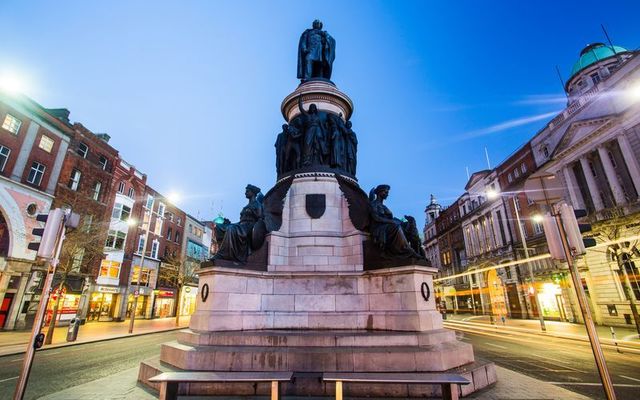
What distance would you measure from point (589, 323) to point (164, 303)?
1831 inches

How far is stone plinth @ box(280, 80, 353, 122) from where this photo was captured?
447 inches

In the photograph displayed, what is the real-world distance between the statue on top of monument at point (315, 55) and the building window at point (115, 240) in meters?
31.1

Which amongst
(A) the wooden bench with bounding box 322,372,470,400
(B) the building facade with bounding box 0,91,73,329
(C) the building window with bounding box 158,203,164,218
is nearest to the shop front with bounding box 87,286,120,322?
(B) the building facade with bounding box 0,91,73,329

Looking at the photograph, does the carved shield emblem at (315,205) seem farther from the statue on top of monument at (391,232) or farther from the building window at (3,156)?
the building window at (3,156)

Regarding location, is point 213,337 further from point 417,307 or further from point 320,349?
point 417,307

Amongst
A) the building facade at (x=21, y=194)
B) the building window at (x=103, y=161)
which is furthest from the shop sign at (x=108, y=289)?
the building window at (x=103, y=161)

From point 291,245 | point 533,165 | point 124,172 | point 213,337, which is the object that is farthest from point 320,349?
point 533,165

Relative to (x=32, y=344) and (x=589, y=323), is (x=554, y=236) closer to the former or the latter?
(x=589, y=323)

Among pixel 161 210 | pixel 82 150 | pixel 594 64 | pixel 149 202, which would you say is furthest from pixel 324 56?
pixel 594 64

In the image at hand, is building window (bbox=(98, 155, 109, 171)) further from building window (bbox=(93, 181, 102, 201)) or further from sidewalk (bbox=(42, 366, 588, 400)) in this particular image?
sidewalk (bbox=(42, 366, 588, 400))

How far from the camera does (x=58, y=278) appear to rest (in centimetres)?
2630

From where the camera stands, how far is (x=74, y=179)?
29078mm

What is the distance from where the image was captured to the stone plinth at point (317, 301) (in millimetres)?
6922

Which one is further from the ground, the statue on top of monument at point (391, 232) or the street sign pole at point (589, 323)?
the statue on top of monument at point (391, 232)
